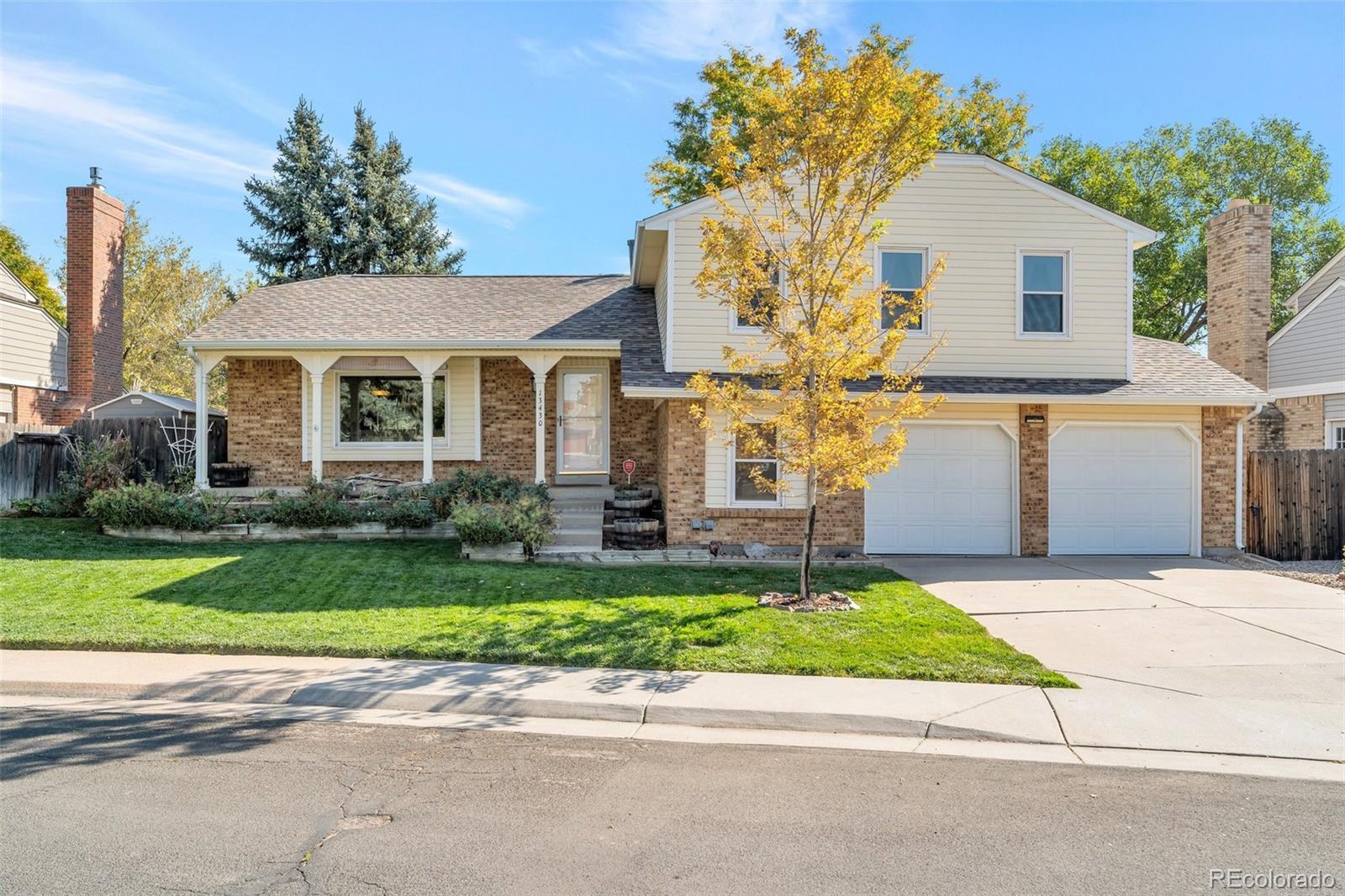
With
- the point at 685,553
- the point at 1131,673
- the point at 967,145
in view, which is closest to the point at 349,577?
the point at 685,553

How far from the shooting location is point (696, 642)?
26.3 ft

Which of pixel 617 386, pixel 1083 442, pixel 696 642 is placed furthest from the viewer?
pixel 617 386

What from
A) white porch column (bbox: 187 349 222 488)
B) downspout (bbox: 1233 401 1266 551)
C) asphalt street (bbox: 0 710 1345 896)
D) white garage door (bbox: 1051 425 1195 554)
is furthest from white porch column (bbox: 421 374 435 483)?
downspout (bbox: 1233 401 1266 551)

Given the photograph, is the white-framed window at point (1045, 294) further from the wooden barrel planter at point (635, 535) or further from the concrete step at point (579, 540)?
the concrete step at point (579, 540)

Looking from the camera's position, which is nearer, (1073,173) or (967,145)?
(967,145)

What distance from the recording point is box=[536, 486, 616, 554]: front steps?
41.3ft

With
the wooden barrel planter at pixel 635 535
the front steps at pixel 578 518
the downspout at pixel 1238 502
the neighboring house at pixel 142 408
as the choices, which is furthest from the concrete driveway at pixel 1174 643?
the neighboring house at pixel 142 408

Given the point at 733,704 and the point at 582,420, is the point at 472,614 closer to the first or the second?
the point at 733,704

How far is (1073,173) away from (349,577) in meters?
28.7

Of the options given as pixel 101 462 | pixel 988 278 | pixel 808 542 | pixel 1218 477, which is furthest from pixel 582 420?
pixel 1218 477

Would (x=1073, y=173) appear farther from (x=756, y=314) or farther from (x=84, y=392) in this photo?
(x=84, y=392)

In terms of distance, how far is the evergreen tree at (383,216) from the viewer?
99.3 ft

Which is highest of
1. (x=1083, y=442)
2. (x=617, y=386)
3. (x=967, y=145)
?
(x=967, y=145)

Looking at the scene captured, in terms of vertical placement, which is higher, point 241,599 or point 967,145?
point 967,145
